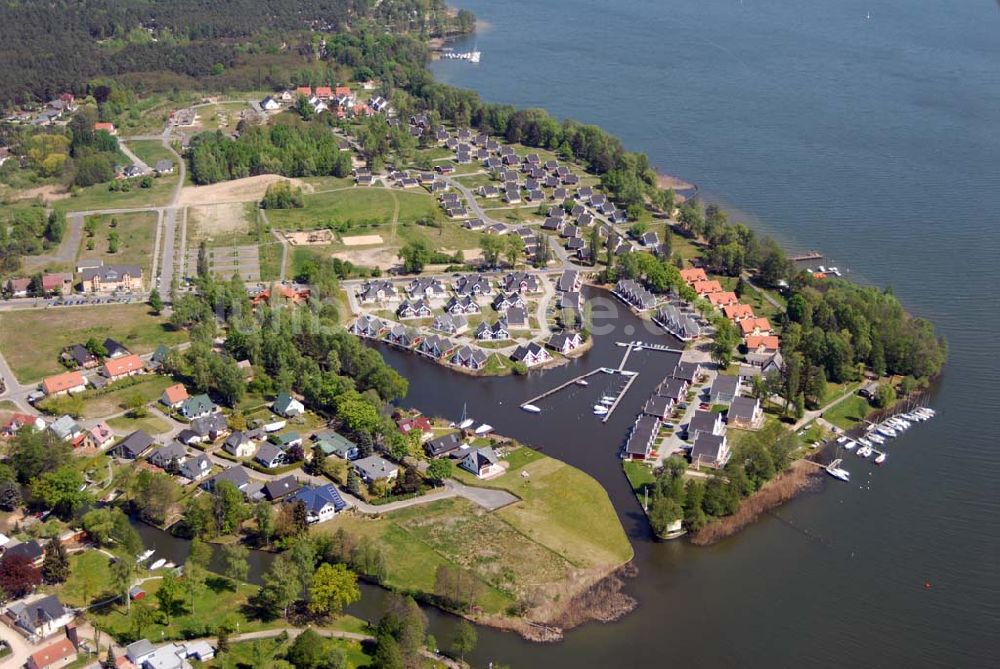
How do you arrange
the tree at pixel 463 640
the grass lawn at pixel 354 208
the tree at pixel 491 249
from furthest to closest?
1. the grass lawn at pixel 354 208
2. the tree at pixel 491 249
3. the tree at pixel 463 640

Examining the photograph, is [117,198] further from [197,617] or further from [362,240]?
[197,617]

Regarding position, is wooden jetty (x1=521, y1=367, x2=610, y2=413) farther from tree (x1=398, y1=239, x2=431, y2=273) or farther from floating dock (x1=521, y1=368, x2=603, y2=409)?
tree (x1=398, y1=239, x2=431, y2=273)

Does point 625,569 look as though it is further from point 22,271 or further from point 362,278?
point 22,271

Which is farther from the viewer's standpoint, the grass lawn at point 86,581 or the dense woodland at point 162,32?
the dense woodland at point 162,32

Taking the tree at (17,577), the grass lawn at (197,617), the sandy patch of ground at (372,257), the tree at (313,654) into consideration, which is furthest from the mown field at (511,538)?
the sandy patch of ground at (372,257)

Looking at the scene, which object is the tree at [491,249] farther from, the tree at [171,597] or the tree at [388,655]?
the tree at [388,655]

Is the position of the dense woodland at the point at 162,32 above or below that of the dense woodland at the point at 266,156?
above

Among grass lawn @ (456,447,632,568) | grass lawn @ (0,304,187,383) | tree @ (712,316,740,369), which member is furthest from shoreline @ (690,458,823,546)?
grass lawn @ (0,304,187,383)

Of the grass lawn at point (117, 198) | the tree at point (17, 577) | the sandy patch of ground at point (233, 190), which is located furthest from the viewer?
the sandy patch of ground at point (233, 190)
